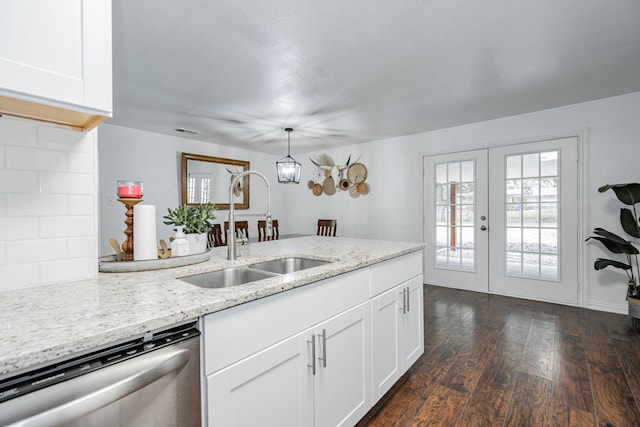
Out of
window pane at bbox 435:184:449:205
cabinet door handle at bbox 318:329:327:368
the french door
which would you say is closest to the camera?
cabinet door handle at bbox 318:329:327:368

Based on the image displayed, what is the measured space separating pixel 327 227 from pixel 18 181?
4.50m

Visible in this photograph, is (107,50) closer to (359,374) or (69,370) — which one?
(69,370)

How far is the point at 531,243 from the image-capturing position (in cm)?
367

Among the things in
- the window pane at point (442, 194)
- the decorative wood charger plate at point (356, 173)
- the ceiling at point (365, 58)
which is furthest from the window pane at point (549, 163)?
the decorative wood charger plate at point (356, 173)

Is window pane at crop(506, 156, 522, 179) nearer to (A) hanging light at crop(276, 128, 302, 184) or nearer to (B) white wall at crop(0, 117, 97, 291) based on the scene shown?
(A) hanging light at crop(276, 128, 302, 184)

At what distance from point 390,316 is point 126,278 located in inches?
54.0

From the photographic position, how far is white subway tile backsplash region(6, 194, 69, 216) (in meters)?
1.06

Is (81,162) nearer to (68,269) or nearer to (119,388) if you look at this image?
(68,269)

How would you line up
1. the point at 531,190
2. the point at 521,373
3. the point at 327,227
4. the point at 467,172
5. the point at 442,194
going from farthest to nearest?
the point at 327,227 → the point at 442,194 → the point at 467,172 → the point at 531,190 → the point at 521,373

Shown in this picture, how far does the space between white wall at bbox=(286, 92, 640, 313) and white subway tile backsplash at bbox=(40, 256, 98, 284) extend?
4.07 m

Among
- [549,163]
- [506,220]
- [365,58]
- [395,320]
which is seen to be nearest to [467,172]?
[506,220]

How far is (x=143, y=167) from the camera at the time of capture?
4.36m

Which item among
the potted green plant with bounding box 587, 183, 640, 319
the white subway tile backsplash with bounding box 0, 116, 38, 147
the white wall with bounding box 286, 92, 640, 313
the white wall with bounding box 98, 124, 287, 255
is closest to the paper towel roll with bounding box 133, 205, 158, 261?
the white subway tile backsplash with bounding box 0, 116, 38, 147

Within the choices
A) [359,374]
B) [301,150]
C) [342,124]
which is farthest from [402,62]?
[301,150]
